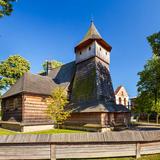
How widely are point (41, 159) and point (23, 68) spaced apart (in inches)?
1428

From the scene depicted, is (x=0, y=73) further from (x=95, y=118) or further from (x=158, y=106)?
(x=158, y=106)

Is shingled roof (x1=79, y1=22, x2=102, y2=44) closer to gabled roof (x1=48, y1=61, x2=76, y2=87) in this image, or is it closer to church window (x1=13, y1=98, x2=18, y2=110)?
gabled roof (x1=48, y1=61, x2=76, y2=87)

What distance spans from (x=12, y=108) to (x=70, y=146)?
1953cm

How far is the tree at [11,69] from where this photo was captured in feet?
132

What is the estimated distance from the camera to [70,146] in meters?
8.78

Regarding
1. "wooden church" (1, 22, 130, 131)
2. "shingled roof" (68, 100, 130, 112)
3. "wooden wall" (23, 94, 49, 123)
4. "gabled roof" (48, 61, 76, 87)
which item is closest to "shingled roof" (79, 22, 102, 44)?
"wooden church" (1, 22, 130, 131)

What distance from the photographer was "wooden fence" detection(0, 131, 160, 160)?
28.0 feet

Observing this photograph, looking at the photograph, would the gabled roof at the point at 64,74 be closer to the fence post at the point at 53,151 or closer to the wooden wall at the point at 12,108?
the wooden wall at the point at 12,108

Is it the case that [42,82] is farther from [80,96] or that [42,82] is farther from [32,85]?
[80,96]

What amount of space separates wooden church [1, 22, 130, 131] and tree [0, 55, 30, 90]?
12044 mm

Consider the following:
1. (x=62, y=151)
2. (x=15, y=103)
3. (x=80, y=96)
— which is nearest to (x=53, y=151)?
(x=62, y=151)

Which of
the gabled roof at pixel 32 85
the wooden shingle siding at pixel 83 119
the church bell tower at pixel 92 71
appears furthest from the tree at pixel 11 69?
the wooden shingle siding at pixel 83 119

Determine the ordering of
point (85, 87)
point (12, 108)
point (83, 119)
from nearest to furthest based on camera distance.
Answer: point (83, 119), point (12, 108), point (85, 87)

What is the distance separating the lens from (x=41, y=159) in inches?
343
